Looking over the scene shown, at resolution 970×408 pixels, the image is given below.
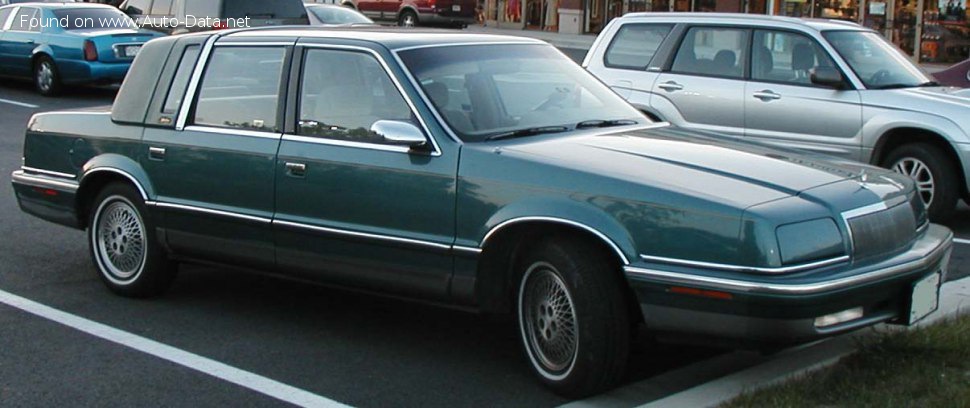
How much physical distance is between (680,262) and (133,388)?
252 cm

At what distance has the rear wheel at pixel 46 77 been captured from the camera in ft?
64.1

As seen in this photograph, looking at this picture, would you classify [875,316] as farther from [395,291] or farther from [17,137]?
[17,137]

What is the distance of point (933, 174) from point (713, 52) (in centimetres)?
216

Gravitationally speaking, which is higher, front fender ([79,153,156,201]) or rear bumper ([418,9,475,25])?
rear bumper ([418,9,475,25])

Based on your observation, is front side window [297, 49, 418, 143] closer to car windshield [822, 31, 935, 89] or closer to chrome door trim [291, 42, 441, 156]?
chrome door trim [291, 42, 441, 156]

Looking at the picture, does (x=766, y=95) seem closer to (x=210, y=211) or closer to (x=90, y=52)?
(x=210, y=211)

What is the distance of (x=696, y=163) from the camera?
18.7 feet

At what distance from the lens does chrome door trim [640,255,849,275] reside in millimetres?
5000

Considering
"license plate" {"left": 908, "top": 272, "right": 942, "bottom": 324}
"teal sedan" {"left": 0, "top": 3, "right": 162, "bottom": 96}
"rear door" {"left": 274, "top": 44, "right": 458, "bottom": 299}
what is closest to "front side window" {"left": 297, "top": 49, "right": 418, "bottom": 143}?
"rear door" {"left": 274, "top": 44, "right": 458, "bottom": 299}

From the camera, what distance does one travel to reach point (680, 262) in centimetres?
516

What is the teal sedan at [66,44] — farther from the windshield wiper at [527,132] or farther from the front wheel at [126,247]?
the windshield wiper at [527,132]

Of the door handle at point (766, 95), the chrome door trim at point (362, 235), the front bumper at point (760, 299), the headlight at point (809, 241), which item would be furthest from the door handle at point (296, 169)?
the door handle at point (766, 95)

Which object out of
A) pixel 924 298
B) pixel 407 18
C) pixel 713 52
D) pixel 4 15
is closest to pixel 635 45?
pixel 713 52

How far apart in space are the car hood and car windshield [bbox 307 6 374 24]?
55.5ft
